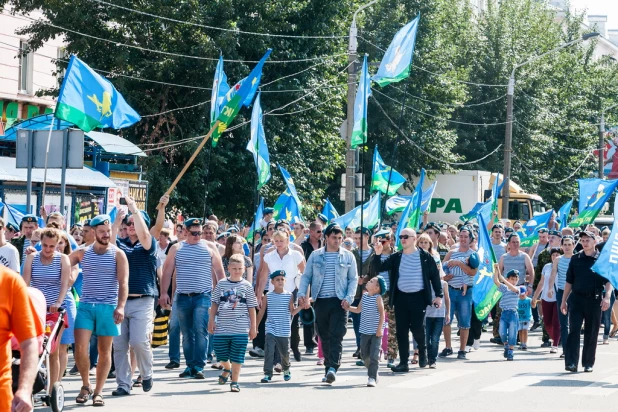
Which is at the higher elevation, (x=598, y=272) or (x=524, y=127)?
(x=524, y=127)

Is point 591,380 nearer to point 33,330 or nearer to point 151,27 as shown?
point 33,330

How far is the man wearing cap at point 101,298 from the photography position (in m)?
10.5

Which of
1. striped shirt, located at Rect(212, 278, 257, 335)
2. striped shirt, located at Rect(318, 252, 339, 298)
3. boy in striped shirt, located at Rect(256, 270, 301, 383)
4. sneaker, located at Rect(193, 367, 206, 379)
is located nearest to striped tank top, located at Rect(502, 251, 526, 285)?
striped shirt, located at Rect(318, 252, 339, 298)

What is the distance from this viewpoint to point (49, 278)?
10.2m

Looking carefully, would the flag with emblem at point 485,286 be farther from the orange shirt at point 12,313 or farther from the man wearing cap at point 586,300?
the orange shirt at point 12,313

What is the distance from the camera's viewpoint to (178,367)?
13648 millimetres

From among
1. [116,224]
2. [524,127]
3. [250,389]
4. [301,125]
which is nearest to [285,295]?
[250,389]

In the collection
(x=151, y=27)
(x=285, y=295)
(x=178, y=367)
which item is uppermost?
(x=151, y=27)

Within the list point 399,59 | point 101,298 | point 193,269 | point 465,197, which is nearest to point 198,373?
point 193,269

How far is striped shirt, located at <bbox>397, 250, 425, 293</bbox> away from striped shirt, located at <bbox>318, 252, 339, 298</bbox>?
3.77 feet

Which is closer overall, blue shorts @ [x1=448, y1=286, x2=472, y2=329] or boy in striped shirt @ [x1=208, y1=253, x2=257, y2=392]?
boy in striped shirt @ [x1=208, y1=253, x2=257, y2=392]

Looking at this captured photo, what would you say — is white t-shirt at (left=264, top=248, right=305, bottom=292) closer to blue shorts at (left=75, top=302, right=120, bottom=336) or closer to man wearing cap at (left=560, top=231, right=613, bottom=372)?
man wearing cap at (left=560, top=231, right=613, bottom=372)

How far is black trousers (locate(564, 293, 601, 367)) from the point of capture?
527 inches

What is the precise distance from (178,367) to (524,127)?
38608 mm
